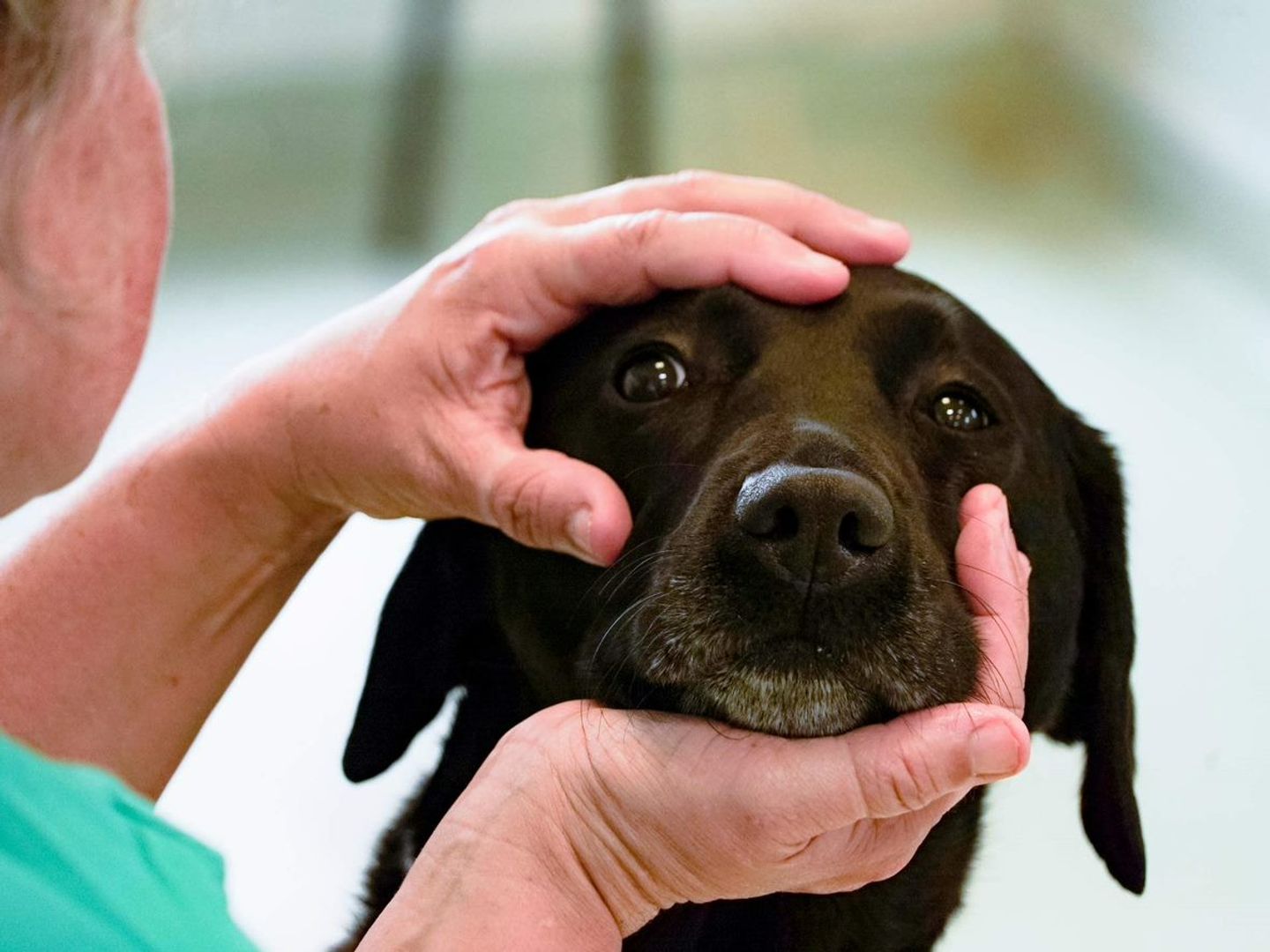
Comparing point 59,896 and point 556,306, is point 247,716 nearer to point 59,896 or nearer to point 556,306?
point 556,306

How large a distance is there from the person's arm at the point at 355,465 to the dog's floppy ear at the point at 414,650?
140 mm

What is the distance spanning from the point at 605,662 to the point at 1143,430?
2190mm

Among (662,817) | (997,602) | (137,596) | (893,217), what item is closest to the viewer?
(662,817)

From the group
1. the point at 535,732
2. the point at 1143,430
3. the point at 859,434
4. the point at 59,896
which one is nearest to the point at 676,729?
the point at 535,732

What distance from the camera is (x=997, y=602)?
56.2 inches

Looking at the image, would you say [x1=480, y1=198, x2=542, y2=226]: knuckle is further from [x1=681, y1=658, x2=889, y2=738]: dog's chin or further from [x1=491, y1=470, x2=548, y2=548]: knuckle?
[x1=681, y1=658, x2=889, y2=738]: dog's chin

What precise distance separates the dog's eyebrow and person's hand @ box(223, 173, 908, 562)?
77mm

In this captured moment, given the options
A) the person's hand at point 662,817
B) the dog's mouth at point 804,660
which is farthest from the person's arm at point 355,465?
the person's hand at point 662,817

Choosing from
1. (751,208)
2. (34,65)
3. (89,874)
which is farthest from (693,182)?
(89,874)

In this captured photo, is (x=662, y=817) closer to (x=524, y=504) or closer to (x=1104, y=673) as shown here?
(x=524, y=504)

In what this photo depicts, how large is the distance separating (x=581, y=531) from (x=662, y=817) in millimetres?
318

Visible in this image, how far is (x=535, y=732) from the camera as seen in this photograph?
1360mm

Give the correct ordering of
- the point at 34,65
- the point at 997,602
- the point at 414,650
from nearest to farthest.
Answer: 1. the point at 34,65
2. the point at 997,602
3. the point at 414,650

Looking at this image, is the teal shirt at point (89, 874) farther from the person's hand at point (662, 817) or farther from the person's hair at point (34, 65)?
the person's hair at point (34, 65)
